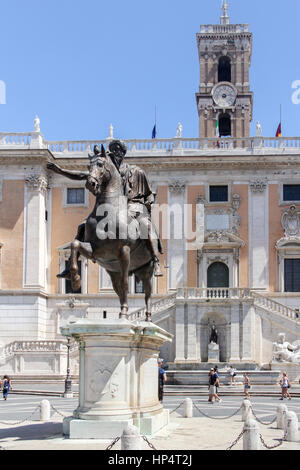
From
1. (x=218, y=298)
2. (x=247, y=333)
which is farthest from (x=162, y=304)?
(x=247, y=333)

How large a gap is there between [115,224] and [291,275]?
32679 millimetres

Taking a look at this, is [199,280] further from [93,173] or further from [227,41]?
[93,173]

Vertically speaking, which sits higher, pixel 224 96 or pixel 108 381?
pixel 224 96

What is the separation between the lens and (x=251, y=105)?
6147 cm

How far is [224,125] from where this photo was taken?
202 feet

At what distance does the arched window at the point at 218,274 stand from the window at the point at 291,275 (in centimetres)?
359

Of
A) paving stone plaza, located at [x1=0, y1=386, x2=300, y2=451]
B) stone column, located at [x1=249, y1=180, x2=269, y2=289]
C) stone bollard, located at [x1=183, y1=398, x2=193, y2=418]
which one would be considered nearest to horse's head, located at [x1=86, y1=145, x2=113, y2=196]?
paving stone plaza, located at [x1=0, y1=386, x2=300, y2=451]

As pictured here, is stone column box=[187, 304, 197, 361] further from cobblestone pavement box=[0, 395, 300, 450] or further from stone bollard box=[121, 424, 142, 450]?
stone bollard box=[121, 424, 142, 450]

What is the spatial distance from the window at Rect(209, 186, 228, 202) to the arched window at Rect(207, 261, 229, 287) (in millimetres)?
3977

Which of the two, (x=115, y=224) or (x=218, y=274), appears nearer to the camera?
(x=115, y=224)

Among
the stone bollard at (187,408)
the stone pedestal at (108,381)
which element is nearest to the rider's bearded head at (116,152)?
the stone pedestal at (108,381)

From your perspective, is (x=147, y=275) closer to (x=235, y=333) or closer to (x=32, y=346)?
(x=235, y=333)

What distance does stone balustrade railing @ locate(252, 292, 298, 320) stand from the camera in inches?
1539
